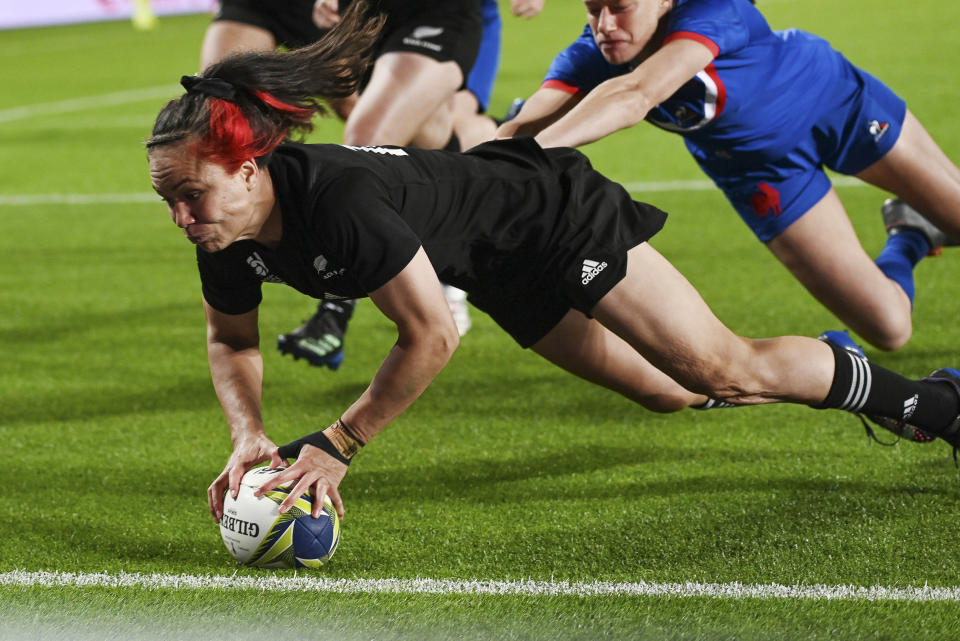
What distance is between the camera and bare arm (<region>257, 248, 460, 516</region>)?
9.74 ft

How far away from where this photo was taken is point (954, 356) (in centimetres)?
538

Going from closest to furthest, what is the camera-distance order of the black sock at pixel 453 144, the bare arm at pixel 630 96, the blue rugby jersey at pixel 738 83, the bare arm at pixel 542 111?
the bare arm at pixel 630 96
the blue rugby jersey at pixel 738 83
the bare arm at pixel 542 111
the black sock at pixel 453 144

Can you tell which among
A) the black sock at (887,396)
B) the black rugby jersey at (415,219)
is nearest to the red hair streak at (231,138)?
the black rugby jersey at (415,219)

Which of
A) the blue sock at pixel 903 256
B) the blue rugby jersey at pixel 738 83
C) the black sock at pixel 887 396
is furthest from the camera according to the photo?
the blue sock at pixel 903 256

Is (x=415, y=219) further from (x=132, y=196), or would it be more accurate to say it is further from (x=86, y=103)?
(x=86, y=103)

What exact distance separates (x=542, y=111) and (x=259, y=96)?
160cm

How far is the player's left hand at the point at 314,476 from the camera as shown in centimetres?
310

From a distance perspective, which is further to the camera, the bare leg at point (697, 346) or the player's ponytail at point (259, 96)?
the bare leg at point (697, 346)

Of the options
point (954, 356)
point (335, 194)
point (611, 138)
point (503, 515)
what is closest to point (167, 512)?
point (503, 515)

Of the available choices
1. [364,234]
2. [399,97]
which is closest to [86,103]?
[399,97]

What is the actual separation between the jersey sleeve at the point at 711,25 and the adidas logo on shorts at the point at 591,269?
3.56 ft

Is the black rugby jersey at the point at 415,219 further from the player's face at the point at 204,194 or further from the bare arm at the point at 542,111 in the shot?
the bare arm at the point at 542,111

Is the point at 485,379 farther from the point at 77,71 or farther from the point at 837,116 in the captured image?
the point at 77,71

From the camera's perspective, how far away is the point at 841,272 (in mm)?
4648
